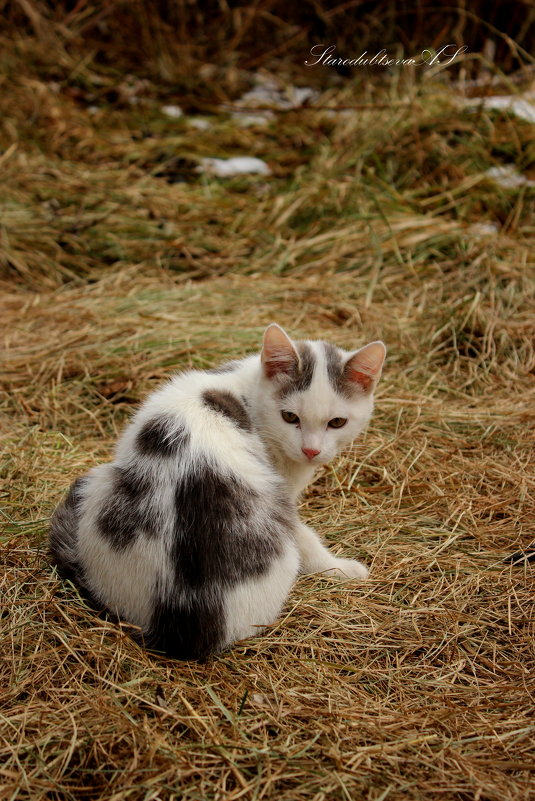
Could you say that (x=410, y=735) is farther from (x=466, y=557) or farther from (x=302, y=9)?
(x=302, y=9)

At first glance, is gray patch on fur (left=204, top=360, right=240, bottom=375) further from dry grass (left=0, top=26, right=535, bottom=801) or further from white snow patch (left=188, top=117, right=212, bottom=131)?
white snow patch (left=188, top=117, right=212, bottom=131)

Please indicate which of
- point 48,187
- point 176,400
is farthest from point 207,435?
point 48,187

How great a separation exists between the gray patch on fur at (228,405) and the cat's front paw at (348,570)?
59cm

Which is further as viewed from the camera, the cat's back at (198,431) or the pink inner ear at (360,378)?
the pink inner ear at (360,378)

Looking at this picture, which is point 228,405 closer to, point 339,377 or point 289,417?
point 289,417

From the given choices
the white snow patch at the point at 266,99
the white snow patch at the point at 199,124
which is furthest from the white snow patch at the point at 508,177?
the white snow patch at the point at 199,124

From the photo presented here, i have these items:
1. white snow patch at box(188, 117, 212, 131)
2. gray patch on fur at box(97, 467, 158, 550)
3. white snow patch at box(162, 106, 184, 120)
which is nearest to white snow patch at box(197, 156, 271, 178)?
white snow patch at box(188, 117, 212, 131)

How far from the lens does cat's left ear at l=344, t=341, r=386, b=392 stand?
262 cm

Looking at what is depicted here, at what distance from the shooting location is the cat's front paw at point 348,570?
2.60 metres

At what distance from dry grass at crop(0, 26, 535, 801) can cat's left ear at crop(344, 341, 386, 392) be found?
63 cm

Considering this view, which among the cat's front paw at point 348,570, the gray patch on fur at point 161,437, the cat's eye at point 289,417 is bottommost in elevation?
the cat's front paw at point 348,570

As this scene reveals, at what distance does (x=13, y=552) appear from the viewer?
2498 mm

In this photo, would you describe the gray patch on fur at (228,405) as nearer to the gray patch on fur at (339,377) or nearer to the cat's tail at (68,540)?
the gray patch on fur at (339,377)

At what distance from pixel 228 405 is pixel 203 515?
1.79ft
